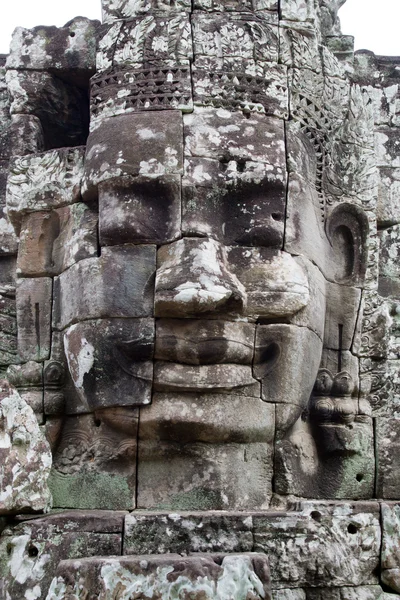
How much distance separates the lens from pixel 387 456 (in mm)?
9641

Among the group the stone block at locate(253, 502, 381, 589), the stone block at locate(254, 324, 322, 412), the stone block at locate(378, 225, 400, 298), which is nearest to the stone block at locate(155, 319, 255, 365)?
the stone block at locate(254, 324, 322, 412)

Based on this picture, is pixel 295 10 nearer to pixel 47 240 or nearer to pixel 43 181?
pixel 43 181

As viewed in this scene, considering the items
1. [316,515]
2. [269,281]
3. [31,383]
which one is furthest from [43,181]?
[316,515]

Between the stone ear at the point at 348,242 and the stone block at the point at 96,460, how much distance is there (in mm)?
2019

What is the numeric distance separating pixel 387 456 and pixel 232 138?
2519 mm

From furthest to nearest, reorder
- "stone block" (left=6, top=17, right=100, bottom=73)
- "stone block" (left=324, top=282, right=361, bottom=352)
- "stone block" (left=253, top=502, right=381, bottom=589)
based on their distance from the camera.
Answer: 1. "stone block" (left=6, top=17, right=100, bottom=73)
2. "stone block" (left=324, top=282, right=361, bottom=352)
3. "stone block" (left=253, top=502, right=381, bottom=589)

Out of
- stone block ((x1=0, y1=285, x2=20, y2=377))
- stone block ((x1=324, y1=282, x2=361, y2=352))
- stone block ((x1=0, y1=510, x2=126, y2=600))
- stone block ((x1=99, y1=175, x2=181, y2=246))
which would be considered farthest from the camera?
stone block ((x1=0, y1=285, x2=20, y2=377))

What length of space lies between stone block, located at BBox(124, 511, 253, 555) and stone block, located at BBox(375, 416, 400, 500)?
5.24ft

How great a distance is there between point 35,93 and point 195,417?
10.2 feet

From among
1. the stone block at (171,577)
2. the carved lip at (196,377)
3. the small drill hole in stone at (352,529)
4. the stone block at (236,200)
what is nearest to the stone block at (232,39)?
the stone block at (236,200)

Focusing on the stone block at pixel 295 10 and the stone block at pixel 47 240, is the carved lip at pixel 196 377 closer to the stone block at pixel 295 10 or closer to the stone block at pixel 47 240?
the stone block at pixel 47 240

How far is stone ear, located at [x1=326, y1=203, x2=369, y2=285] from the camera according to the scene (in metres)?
9.84

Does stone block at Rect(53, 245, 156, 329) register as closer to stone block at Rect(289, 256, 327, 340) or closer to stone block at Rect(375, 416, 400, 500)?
stone block at Rect(289, 256, 327, 340)

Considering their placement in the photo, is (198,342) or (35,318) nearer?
(198,342)
